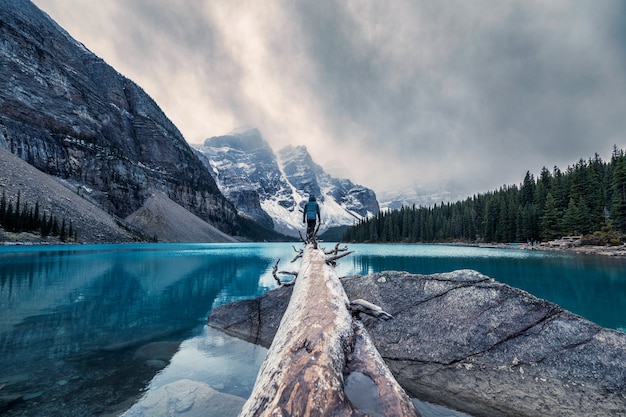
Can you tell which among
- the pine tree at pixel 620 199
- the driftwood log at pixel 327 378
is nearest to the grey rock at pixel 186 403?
the driftwood log at pixel 327 378

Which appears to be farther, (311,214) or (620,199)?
(620,199)

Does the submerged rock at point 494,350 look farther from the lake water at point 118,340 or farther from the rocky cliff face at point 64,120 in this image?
the rocky cliff face at point 64,120

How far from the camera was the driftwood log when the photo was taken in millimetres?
2420

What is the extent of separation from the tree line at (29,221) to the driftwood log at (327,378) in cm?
9418

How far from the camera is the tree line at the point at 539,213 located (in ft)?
203

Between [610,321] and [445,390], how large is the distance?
11794 mm

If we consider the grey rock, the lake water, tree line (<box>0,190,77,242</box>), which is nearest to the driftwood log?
the grey rock

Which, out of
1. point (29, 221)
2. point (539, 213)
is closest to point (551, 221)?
point (539, 213)

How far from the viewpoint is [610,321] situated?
40.8 feet

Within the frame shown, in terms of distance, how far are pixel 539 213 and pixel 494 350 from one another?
321 feet

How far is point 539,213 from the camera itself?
82000mm

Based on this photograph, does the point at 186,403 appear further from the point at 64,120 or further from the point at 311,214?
the point at 64,120

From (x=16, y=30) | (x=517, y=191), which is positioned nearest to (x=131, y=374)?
(x=517, y=191)

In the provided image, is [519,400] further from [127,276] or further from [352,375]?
[127,276]
